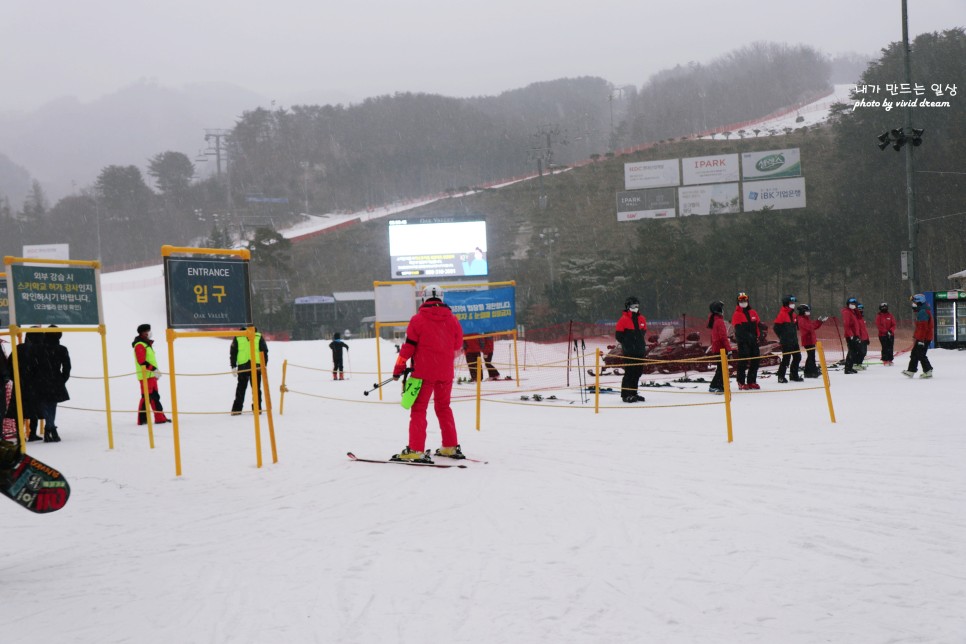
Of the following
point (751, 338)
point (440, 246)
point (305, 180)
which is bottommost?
point (751, 338)

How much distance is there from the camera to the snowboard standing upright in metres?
4.68

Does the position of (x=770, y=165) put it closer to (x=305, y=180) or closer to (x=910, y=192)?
(x=910, y=192)

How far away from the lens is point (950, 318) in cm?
2219

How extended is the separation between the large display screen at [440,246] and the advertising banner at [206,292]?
2746 centimetres

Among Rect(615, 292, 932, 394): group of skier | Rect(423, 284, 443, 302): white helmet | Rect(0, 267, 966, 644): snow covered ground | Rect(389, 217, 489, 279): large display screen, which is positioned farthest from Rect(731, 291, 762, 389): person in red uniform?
Rect(389, 217, 489, 279): large display screen

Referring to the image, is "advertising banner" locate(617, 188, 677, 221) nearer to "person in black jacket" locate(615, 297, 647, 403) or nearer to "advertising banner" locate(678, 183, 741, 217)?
"advertising banner" locate(678, 183, 741, 217)

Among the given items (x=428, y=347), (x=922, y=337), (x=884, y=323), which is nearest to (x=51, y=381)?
(x=428, y=347)

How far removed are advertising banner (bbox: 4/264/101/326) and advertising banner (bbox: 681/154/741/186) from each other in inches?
1674

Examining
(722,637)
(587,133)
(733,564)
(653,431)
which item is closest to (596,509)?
(733,564)

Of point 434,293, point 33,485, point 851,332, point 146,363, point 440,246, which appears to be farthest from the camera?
point 440,246

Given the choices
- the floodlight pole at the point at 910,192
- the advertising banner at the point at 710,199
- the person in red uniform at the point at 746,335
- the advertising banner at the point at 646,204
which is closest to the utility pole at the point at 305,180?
the advertising banner at the point at 646,204

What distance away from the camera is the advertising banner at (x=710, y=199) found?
4750 cm

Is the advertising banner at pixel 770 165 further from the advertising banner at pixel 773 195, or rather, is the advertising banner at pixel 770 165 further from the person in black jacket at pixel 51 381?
the person in black jacket at pixel 51 381

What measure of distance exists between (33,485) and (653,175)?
152ft
